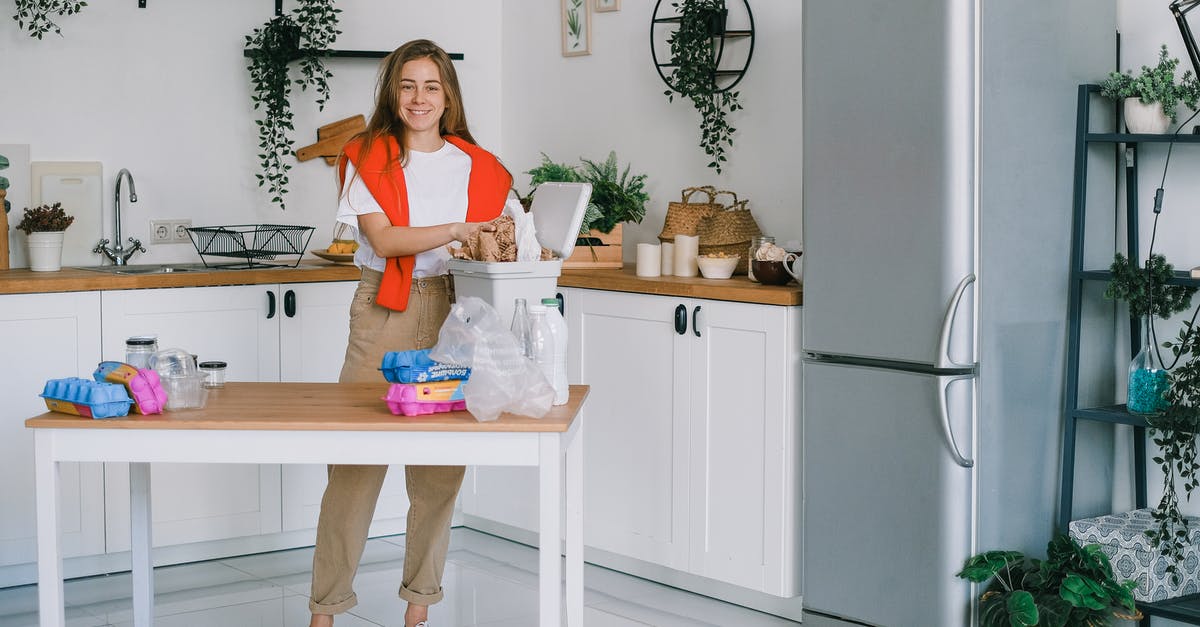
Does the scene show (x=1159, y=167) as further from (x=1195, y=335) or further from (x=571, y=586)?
(x=571, y=586)

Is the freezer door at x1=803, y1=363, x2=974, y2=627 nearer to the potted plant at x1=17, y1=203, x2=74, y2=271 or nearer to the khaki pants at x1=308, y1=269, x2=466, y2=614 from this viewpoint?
the khaki pants at x1=308, y1=269, x2=466, y2=614

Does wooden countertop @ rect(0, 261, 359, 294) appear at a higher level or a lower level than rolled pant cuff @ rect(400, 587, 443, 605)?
higher

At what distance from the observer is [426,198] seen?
3.24 meters

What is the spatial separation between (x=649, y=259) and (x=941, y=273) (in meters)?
1.18

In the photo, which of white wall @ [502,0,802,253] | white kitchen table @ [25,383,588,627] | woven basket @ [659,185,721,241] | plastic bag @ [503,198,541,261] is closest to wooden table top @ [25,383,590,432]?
white kitchen table @ [25,383,588,627]

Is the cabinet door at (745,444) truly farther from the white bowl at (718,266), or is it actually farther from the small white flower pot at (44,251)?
the small white flower pot at (44,251)

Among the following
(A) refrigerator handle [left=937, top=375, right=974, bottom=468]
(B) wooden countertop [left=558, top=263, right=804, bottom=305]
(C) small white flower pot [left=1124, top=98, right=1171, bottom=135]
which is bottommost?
(A) refrigerator handle [left=937, top=375, right=974, bottom=468]

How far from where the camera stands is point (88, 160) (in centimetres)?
452

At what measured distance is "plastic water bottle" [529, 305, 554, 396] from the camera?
2639 mm

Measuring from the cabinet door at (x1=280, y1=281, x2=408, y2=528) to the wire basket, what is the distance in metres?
0.25

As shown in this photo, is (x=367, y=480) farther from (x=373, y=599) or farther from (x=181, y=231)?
(x=181, y=231)

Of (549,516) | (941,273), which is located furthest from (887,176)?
(549,516)

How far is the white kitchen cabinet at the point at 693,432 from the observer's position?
360cm

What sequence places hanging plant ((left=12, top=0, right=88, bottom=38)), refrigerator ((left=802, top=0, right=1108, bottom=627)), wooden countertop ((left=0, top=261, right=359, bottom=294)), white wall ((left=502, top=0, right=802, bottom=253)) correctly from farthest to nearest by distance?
hanging plant ((left=12, top=0, right=88, bottom=38)) → white wall ((left=502, top=0, right=802, bottom=253)) → wooden countertop ((left=0, top=261, right=359, bottom=294)) → refrigerator ((left=802, top=0, right=1108, bottom=627))
